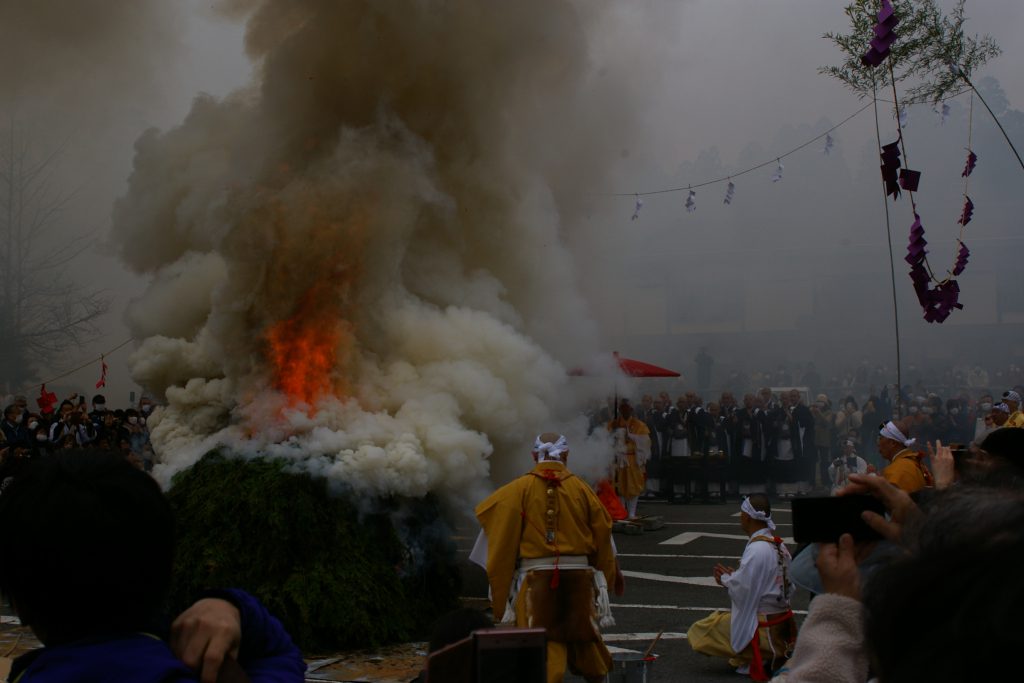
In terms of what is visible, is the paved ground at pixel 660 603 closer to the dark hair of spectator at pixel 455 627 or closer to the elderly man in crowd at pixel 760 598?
the elderly man in crowd at pixel 760 598

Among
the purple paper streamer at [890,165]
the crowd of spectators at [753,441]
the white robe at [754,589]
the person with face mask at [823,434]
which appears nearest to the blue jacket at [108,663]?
the white robe at [754,589]

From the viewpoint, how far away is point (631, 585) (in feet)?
32.9

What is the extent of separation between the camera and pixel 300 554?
7277 millimetres

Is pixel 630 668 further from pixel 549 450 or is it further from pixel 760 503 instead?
pixel 760 503

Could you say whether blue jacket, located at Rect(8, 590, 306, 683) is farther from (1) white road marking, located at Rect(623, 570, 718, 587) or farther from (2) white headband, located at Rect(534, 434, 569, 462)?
(1) white road marking, located at Rect(623, 570, 718, 587)

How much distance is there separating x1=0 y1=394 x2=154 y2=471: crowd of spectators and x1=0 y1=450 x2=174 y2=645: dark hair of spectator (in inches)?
472

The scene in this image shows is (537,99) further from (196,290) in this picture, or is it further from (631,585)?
(631,585)

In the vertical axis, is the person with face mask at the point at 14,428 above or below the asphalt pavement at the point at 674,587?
above

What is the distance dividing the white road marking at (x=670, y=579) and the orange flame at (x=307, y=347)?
3818mm

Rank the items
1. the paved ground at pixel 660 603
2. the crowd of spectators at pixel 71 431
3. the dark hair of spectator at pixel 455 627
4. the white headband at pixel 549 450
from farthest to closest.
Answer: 1. the crowd of spectators at pixel 71 431
2. the paved ground at pixel 660 603
3. the white headband at pixel 549 450
4. the dark hair of spectator at pixel 455 627

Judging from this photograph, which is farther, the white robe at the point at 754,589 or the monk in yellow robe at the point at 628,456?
the monk in yellow robe at the point at 628,456

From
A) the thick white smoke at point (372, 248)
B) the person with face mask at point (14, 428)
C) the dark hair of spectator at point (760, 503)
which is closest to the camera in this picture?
the dark hair of spectator at point (760, 503)

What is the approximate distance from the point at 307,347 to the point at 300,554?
2362 millimetres

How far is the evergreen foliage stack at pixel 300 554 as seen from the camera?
7094 mm
